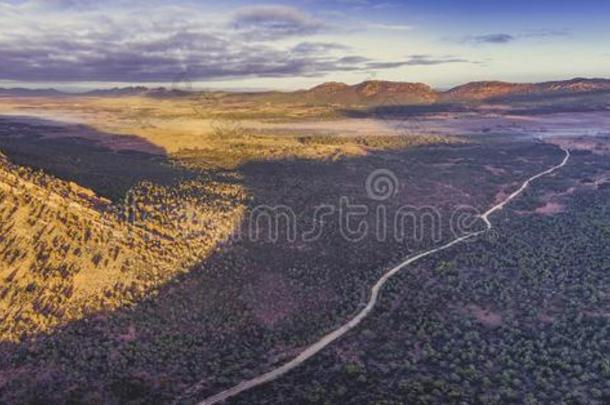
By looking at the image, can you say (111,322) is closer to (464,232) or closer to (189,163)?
(464,232)

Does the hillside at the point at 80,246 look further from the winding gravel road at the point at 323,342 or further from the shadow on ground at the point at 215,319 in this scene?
the winding gravel road at the point at 323,342

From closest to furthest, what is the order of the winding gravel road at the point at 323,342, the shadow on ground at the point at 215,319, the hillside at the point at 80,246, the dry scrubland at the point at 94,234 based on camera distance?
the winding gravel road at the point at 323,342 → the shadow on ground at the point at 215,319 → the hillside at the point at 80,246 → the dry scrubland at the point at 94,234

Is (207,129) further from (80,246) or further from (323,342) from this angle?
(323,342)

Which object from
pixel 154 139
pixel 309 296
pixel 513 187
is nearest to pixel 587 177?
pixel 513 187

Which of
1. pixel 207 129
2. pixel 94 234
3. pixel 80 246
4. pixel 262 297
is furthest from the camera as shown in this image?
pixel 207 129

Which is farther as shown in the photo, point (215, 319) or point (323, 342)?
point (215, 319)

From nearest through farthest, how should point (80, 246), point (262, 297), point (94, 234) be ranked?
point (80, 246)
point (262, 297)
point (94, 234)

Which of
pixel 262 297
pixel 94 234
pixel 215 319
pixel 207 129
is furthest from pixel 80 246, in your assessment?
pixel 207 129

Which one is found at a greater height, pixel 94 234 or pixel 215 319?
pixel 94 234

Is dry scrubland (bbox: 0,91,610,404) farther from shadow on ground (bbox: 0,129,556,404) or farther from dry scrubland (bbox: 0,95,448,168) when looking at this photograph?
dry scrubland (bbox: 0,95,448,168)

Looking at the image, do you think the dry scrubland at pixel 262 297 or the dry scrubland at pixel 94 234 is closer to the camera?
the dry scrubland at pixel 262 297

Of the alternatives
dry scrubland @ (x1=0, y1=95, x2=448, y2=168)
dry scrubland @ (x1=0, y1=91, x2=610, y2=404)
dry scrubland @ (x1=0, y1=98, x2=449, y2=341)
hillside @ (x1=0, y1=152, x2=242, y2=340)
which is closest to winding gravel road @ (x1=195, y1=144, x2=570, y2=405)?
dry scrubland @ (x1=0, y1=91, x2=610, y2=404)

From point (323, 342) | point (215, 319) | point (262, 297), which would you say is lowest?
point (323, 342)

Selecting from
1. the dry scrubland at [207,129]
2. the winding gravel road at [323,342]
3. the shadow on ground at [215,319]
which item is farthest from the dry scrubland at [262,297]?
the dry scrubland at [207,129]
